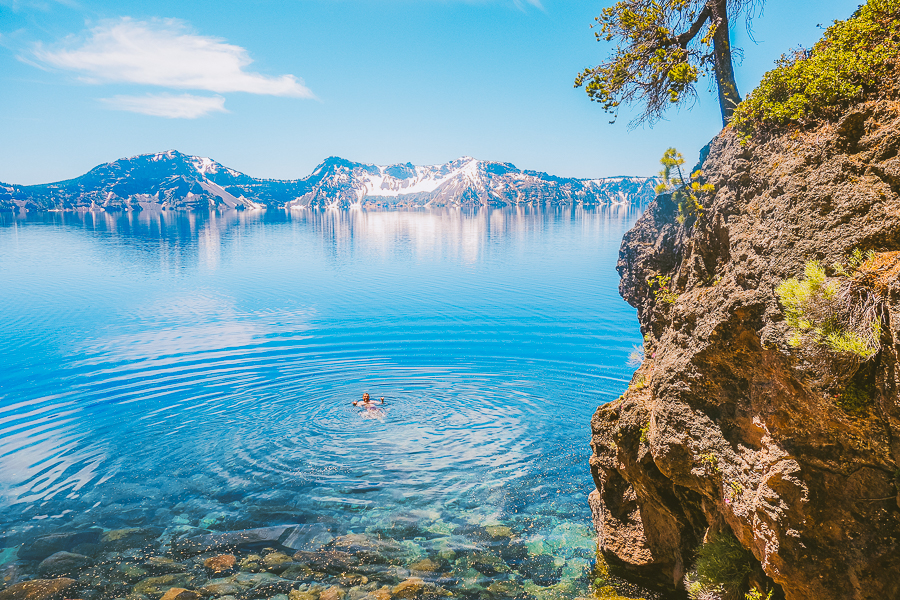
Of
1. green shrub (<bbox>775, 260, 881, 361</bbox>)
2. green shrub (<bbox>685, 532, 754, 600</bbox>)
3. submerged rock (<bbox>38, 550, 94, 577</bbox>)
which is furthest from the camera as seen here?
submerged rock (<bbox>38, 550, 94, 577</bbox>)

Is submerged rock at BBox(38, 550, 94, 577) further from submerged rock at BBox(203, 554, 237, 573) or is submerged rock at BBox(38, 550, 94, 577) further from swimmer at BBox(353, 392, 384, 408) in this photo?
swimmer at BBox(353, 392, 384, 408)

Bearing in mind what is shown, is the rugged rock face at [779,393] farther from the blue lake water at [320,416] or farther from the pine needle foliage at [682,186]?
the blue lake water at [320,416]

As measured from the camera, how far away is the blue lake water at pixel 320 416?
12852mm

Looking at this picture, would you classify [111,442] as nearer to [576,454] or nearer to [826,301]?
[576,454]

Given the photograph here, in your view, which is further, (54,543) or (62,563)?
(54,543)

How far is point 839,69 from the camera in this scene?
612cm

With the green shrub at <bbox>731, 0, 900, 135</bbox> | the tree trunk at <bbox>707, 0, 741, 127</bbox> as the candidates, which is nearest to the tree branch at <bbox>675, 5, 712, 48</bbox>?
the tree trunk at <bbox>707, 0, 741, 127</bbox>

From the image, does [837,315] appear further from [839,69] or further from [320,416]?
[320,416]

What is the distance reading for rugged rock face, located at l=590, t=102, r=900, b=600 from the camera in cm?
530

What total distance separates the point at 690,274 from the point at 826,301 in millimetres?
3435

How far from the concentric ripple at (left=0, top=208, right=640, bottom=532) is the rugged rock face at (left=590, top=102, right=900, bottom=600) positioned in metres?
6.80

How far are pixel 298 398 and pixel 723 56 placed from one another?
716 inches

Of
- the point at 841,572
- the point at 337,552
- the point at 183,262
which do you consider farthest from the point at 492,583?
the point at 183,262

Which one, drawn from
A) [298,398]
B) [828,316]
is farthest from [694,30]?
[298,398]
